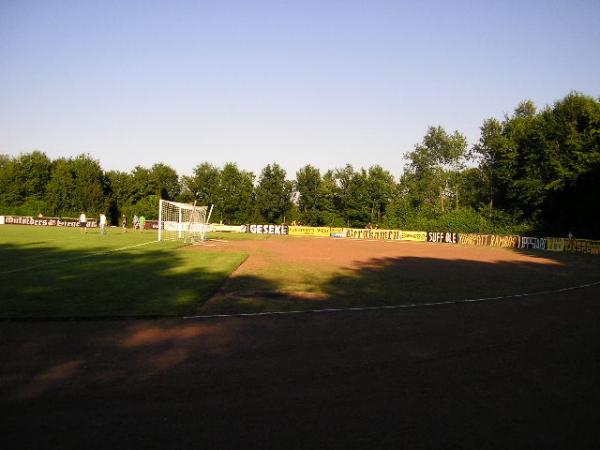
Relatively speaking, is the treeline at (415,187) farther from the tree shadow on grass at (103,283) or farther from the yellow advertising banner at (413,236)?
the tree shadow on grass at (103,283)

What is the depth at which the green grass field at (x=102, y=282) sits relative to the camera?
11188 millimetres

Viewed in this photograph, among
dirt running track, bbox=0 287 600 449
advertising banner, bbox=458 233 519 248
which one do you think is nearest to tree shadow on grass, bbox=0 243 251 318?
dirt running track, bbox=0 287 600 449

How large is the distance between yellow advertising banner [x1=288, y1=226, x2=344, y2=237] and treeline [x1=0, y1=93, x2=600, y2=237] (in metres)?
8.00

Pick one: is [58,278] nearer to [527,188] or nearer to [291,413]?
[291,413]

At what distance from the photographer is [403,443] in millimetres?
5012

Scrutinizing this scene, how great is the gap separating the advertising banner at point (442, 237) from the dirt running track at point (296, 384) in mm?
49426

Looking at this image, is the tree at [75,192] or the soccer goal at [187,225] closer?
the soccer goal at [187,225]

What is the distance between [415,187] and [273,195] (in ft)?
83.7

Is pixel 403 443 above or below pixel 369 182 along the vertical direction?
below

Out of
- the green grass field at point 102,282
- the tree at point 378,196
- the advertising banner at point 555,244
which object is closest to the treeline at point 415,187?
the tree at point 378,196

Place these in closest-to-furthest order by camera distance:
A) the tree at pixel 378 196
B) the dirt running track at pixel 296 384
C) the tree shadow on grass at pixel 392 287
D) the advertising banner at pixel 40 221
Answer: the dirt running track at pixel 296 384
the tree shadow on grass at pixel 392 287
the advertising banner at pixel 40 221
the tree at pixel 378 196

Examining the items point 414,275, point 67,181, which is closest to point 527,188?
point 414,275

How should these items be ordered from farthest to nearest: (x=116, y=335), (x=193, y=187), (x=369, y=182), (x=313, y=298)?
(x=193, y=187)
(x=369, y=182)
(x=313, y=298)
(x=116, y=335)

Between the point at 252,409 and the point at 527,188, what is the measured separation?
204 ft
